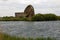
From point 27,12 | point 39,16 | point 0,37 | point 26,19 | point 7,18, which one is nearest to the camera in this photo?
→ point 0,37

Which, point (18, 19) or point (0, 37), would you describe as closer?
point (0, 37)

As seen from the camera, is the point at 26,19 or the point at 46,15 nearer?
the point at 46,15

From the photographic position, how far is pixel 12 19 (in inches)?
5851

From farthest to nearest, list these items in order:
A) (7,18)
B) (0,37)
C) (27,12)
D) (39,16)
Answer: (27,12), (7,18), (39,16), (0,37)

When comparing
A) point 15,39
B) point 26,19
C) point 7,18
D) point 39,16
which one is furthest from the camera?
point 7,18

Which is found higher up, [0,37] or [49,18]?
[0,37]

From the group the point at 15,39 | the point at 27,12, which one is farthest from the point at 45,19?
the point at 15,39

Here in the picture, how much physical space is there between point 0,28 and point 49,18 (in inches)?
4207

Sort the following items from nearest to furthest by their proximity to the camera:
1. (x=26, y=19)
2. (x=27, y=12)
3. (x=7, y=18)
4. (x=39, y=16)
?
1. (x=39, y=16)
2. (x=26, y=19)
3. (x=7, y=18)
4. (x=27, y=12)

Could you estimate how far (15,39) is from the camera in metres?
20.3

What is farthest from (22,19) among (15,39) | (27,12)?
(15,39)

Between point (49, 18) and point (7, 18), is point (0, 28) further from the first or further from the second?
point (7, 18)

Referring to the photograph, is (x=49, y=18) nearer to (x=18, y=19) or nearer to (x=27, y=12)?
(x=18, y=19)

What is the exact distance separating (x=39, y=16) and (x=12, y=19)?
31.5 m
